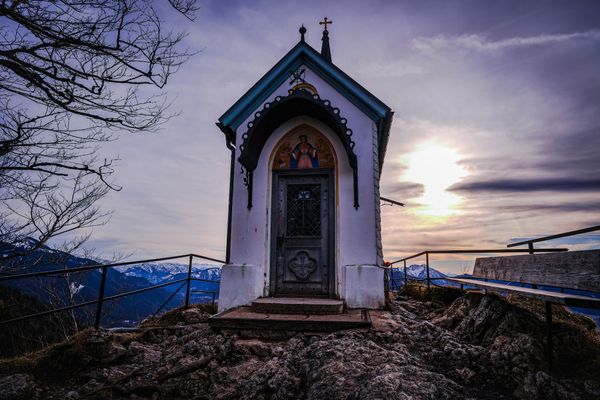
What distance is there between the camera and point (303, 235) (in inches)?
270

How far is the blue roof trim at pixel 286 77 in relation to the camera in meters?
6.93

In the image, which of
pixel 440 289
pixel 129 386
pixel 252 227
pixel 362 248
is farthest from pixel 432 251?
pixel 129 386

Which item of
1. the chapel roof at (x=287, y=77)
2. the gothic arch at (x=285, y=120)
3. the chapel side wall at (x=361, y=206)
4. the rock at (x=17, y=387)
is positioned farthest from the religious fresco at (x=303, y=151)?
the rock at (x=17, y=387)

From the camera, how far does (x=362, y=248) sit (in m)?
6.41

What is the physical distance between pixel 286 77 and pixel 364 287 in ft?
16.4

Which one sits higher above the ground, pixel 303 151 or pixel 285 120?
pixel 285 120

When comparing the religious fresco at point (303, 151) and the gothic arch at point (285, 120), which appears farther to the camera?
the religious fresco at point (303, 151)

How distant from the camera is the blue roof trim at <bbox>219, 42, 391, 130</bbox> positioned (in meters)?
6.93

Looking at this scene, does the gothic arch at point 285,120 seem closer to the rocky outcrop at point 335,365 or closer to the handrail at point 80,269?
the handrail at point 80,269

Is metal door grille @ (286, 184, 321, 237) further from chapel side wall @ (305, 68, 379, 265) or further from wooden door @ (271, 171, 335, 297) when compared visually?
chapel side wall @ (305, 68, 379, 265)

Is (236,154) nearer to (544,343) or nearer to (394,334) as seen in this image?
(394,334)

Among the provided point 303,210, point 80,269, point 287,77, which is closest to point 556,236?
point 303,210

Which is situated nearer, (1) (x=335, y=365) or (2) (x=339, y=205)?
(1) (x=335, y=365)

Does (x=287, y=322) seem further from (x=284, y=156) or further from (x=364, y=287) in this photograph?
(x=284, y=156)
